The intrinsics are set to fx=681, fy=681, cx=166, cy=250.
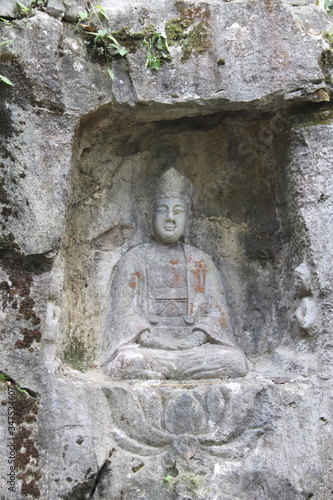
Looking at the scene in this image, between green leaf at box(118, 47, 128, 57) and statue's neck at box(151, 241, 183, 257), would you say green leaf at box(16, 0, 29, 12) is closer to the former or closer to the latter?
green leaf at box(118, 47, 128, 57)

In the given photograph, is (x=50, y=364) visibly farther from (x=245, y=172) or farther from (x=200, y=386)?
(x=245, y=172)

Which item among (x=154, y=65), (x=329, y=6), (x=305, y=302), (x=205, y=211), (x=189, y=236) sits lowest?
(x=305, y=302)

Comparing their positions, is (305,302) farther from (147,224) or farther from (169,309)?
(147,224)

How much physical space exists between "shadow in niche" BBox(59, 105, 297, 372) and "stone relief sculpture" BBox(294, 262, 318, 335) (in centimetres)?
23

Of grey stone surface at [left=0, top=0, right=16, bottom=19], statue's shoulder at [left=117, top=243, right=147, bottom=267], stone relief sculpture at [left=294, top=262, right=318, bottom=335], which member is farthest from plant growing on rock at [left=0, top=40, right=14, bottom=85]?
stone relief sculpture at [left=294, top=262, right=318, bottom=335]

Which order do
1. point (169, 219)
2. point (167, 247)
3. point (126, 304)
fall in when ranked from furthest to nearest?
point (167, 247) → point (169, 219) → point (126, 304)

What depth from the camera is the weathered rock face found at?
4.53 metres

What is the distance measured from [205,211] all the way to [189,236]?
27cm

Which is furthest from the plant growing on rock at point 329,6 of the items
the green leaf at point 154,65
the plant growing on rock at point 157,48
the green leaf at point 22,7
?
the green leaf at point 22,7

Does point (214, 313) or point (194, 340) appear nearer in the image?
point (194, 340)

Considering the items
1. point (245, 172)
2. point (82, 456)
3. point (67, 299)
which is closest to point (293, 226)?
point (245, 172)

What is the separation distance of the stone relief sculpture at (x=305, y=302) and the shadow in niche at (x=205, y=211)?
0.23 m

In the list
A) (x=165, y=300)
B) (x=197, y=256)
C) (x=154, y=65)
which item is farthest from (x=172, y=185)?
(x=154, y=65)

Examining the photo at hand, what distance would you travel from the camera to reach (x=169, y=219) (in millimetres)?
5820
